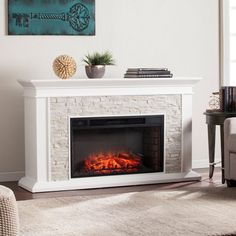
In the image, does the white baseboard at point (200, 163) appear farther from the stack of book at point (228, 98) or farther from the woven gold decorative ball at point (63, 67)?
the woven gold decorative ball at point (63, 67)

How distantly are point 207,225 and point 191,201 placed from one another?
2.89 ft

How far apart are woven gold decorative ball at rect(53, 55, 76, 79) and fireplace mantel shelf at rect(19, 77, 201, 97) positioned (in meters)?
0.16

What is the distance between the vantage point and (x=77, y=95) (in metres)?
6.02

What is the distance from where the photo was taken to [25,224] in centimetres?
462

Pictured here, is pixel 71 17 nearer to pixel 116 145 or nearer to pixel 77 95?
pixel 77 95

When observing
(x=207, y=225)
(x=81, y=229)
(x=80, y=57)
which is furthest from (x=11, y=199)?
(x=80, y=57)

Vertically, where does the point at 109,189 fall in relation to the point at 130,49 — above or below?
below

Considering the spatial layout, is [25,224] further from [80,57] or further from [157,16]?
[157,16]

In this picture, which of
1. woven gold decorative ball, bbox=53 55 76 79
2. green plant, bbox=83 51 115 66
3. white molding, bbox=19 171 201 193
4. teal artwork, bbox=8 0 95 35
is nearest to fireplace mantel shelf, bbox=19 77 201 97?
woven gold decorative ball, bbox=53 55 76 79

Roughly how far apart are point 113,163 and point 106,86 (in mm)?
732

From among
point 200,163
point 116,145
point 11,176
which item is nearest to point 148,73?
point 116,145

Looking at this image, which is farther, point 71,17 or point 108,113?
point 71,17

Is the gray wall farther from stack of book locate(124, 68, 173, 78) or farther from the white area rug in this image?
the white area rug

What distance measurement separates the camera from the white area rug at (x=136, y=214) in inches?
174
